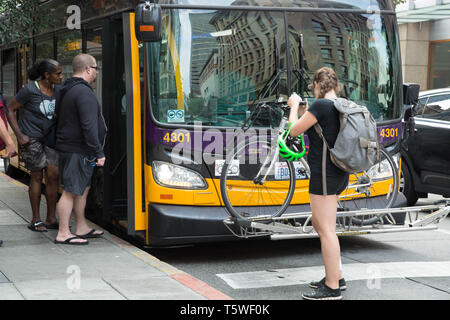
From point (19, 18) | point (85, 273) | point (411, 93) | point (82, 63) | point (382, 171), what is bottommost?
point (85, 273)

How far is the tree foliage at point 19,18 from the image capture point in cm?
979

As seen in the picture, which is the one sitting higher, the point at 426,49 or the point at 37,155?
the point at 426,49

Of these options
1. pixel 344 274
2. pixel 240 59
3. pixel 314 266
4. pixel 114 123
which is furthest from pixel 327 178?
pixel 114 123

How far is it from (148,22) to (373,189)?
2779 millimetres

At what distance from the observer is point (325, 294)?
5.66 metres

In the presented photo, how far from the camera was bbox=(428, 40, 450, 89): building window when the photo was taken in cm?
2409

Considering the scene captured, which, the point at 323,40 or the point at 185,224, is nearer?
the point at 185,224

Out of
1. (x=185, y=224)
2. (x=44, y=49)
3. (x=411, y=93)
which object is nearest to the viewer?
(x=185, y=224)

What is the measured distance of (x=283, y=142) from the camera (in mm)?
6406

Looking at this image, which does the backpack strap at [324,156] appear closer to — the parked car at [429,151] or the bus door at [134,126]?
the bus door at [134,126]

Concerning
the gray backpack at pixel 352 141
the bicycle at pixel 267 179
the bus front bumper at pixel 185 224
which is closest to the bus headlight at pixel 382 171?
the bicycle at pixel 267 179

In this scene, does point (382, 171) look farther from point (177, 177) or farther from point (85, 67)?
point (85, 67)
